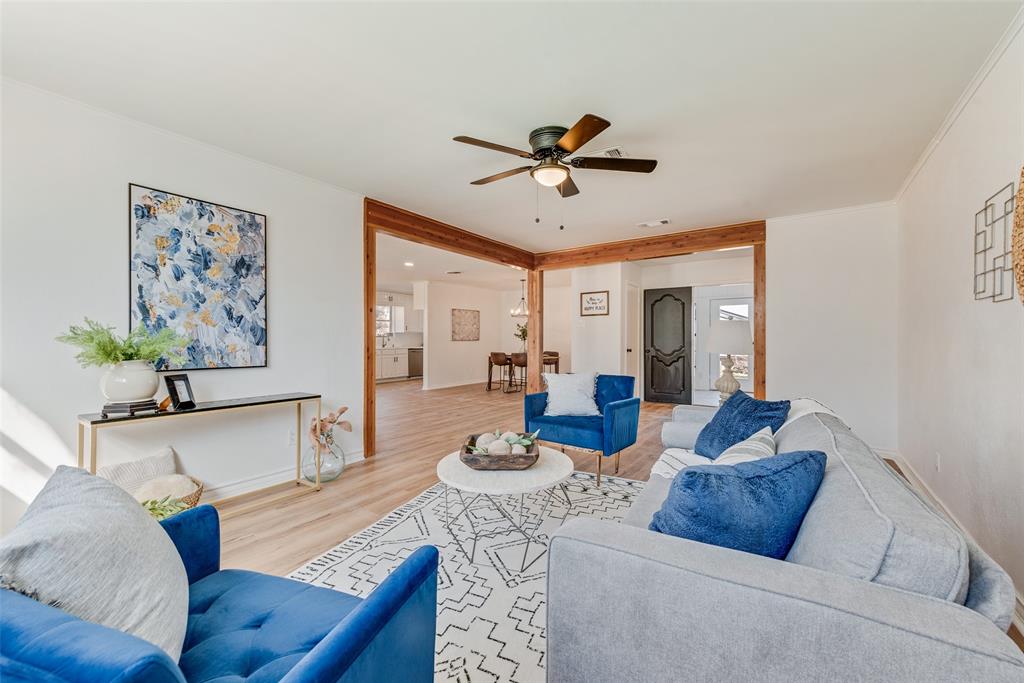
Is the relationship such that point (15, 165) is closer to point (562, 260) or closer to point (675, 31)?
point (675, 31)

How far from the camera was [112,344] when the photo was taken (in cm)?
233

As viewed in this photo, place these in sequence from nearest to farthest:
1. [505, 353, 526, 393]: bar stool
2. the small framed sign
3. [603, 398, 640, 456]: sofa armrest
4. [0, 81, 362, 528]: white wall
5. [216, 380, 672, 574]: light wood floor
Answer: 1. [0, 81, 362, 528]: white wall
2. [216, 380, 672, 574]: light wood floor
3. [603, 398, 640, 456]: sofa armrest
4. the small framed sign
5. [505, 353, 526, 393]: bar stool

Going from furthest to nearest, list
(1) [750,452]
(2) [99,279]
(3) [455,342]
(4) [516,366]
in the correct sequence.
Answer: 1. (3) [455,342]
2. (4) [516,366]
3. (2) [99,279]
4. (1) [750,452]

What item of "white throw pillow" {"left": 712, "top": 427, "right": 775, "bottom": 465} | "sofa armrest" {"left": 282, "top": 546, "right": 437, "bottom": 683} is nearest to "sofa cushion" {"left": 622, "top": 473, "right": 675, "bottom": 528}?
"white throw pillow" {"left": 712, "top": 427, "right": 775, "bottom": 465}

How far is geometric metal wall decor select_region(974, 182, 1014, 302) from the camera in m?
1.83

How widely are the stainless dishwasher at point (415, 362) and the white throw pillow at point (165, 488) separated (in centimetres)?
878

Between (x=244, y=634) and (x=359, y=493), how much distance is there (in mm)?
2165

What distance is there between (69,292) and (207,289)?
0.67m

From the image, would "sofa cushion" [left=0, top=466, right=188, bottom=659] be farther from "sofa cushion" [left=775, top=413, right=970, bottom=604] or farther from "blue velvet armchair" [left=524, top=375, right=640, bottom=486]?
"blue velvet armchair" [left=524, top=375, right=640, bottom=486]

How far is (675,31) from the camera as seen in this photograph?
1825mm

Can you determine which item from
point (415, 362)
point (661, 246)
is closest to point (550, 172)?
point (661, 246)

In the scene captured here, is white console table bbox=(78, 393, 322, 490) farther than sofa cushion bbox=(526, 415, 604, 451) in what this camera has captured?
No

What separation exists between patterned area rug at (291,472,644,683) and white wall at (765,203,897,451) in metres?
2.71

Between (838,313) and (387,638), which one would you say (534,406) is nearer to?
(387,638)
